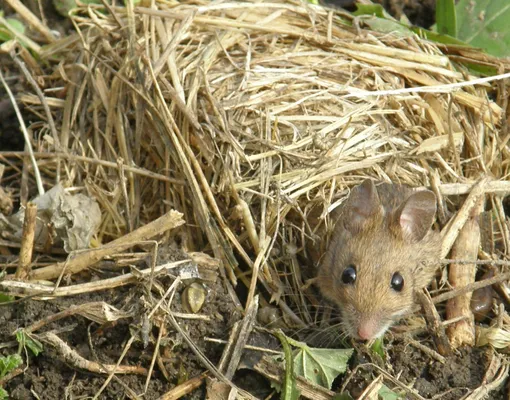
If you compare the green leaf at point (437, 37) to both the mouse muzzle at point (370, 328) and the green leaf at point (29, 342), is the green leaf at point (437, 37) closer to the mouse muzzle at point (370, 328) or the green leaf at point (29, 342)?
the mouse muzzle at point (370, 328)

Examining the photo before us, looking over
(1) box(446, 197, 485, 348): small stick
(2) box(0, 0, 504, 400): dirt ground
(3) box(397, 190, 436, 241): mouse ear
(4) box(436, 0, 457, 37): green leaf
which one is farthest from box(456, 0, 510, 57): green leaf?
(2) box(0, 0, 504, 400): dirt ground

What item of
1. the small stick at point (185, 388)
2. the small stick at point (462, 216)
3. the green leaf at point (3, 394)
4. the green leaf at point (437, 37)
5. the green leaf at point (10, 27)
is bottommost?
the green leaf at point (3, 394)

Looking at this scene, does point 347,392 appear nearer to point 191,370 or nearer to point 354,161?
point 191,370

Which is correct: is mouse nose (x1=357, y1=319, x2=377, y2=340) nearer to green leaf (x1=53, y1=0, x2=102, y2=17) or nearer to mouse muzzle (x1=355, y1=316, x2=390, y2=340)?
mouse muzzle (x1=355, y1=316, x2=390, y2=340)

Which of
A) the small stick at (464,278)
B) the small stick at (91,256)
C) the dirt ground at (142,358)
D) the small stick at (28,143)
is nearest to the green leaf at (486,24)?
the small stick at (464,278)

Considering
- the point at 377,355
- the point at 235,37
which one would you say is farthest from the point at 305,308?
the point at 235,37

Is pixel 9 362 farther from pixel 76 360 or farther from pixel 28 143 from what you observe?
pixel 28 143
